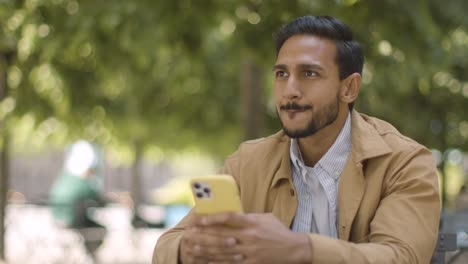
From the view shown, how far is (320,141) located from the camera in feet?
8.78

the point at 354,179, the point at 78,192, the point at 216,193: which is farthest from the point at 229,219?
the point at 78,192

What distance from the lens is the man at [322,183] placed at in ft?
7.45

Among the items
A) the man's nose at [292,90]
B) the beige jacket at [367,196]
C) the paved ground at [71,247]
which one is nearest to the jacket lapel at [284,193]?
the beige jacket at [367,196]

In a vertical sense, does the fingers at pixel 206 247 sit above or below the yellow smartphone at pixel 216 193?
below

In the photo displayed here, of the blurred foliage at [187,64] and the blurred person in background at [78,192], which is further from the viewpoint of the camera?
the blurred person in background at [78,192]

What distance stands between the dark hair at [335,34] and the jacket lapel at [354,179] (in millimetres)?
202

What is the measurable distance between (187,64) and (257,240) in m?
6.73

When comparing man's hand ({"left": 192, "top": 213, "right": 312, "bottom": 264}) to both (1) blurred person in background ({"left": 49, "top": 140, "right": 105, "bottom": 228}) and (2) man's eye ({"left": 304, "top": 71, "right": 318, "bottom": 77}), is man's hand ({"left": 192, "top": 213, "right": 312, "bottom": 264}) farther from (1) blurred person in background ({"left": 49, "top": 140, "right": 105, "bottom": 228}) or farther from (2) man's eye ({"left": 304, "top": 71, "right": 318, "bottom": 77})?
(1) blurred person in background ({"left": 49, "top": 140, "right": 105, "bottom": 228})

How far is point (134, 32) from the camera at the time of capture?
6.08 metres

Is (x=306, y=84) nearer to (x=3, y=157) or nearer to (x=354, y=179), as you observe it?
(x=354, y=179)

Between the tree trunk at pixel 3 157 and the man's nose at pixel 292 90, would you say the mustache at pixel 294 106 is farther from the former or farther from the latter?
the tree trunk at pixel 3 157

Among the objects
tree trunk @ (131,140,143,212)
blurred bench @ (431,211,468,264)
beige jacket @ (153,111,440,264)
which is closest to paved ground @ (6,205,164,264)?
tree trunk @ (131,140,143,212)

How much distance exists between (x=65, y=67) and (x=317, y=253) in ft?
22.3

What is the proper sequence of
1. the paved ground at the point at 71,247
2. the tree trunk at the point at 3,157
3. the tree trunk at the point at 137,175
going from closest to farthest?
the tree trunk at the point at 3,157, the paved ground at the point at 71,247, the tree trunk at the point at 137,175
